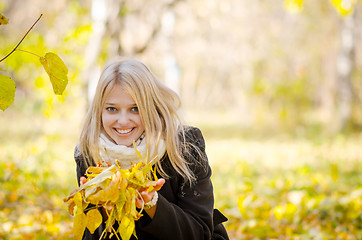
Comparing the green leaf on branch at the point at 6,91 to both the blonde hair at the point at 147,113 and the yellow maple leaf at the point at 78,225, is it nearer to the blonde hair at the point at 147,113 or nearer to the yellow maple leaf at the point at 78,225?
the yellow maple leaf at the point at 78,225

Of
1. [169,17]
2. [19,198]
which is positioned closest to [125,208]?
[19,198]

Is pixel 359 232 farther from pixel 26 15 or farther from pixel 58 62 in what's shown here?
pixel 26 15

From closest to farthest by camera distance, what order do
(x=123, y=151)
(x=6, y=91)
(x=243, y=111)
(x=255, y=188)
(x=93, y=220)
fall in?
1. (x=6, y=91)
2. (x=93, y=220)
3. (x=123, y=151)
4. (x=255, y=188)
5. (x=243, y=111)

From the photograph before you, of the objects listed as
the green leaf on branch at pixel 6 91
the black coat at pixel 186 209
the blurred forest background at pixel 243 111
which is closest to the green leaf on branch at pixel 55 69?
the green leaf on branch at pixel 6 91

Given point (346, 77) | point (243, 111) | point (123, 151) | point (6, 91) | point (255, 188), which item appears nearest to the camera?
point (6, 91)

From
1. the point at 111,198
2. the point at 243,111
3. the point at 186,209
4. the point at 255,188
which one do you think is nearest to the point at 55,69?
the point at 111,198

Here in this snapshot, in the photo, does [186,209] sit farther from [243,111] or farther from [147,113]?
[243,111]

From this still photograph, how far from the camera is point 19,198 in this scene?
3.98m

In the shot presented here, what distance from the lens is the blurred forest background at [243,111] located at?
3.51 meters

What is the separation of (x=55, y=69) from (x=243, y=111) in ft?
42.5

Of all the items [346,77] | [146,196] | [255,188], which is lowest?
[255,188]

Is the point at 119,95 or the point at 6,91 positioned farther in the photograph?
the point at 119,95

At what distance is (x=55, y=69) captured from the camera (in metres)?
1.43

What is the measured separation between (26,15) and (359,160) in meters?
8.01
